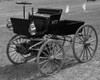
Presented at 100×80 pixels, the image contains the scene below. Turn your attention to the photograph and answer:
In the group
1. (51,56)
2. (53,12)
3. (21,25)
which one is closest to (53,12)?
(53,12)

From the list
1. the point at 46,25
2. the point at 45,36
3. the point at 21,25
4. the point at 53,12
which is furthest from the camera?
the point at 53,12

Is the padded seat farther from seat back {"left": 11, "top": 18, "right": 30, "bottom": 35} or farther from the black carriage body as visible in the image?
seat back {"left": 11, "top": 18, "right": 30, "bottom": 35}

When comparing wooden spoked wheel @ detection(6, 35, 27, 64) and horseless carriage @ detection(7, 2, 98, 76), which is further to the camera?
wooden spoked wheel @ detection(6, 35, 27, 64)

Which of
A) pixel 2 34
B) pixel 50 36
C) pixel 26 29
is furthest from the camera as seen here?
pixel 2 34

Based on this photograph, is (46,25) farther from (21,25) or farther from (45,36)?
(21,25)

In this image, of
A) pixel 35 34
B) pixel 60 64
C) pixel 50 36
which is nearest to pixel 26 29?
pixel 35 34

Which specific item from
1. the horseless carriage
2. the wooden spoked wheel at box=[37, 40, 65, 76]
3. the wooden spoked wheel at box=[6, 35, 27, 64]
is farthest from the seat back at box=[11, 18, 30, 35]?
the wooden spoked wheel at box=[37, 40, 65, 76]

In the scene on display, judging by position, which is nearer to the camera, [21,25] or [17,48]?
[21,25]

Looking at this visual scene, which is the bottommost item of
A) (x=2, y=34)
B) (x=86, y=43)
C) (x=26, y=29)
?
(x=2, y=34)

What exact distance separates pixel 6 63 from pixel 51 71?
1387 mm

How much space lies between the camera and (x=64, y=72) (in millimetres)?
5188

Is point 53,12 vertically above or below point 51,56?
above

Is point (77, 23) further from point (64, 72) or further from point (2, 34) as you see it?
point (2, 34)

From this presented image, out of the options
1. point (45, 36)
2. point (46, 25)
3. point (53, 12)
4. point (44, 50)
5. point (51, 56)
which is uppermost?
point (53, 12)
